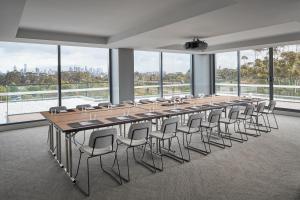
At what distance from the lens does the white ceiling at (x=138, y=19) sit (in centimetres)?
375

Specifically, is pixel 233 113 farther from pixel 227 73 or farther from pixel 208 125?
pixel 227 73

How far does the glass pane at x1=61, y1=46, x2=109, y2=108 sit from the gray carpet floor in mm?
3156

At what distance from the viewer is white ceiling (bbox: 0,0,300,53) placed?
12.3 ft

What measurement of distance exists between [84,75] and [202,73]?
16.7ft

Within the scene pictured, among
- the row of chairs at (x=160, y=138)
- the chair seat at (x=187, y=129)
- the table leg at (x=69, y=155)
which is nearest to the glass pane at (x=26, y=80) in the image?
the row of chairs at (x=160, y=138)

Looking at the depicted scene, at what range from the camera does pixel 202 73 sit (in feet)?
34.4

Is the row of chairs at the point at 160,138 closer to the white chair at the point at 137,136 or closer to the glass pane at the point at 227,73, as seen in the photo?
the white chair at the point at 137,136

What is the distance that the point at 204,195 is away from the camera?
2914 millimetres

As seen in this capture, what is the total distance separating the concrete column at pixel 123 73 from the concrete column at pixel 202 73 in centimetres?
360

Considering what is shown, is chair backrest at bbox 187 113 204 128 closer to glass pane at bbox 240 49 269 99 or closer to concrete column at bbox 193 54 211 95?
glass pane at bbox 240 49 269 99

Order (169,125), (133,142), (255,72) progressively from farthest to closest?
(255,72) → (169,125) → (133,142)

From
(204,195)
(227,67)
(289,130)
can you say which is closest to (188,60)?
(227,67)

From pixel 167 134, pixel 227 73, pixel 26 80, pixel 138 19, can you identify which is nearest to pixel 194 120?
pixel 167 134

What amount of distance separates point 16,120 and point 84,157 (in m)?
3.66
